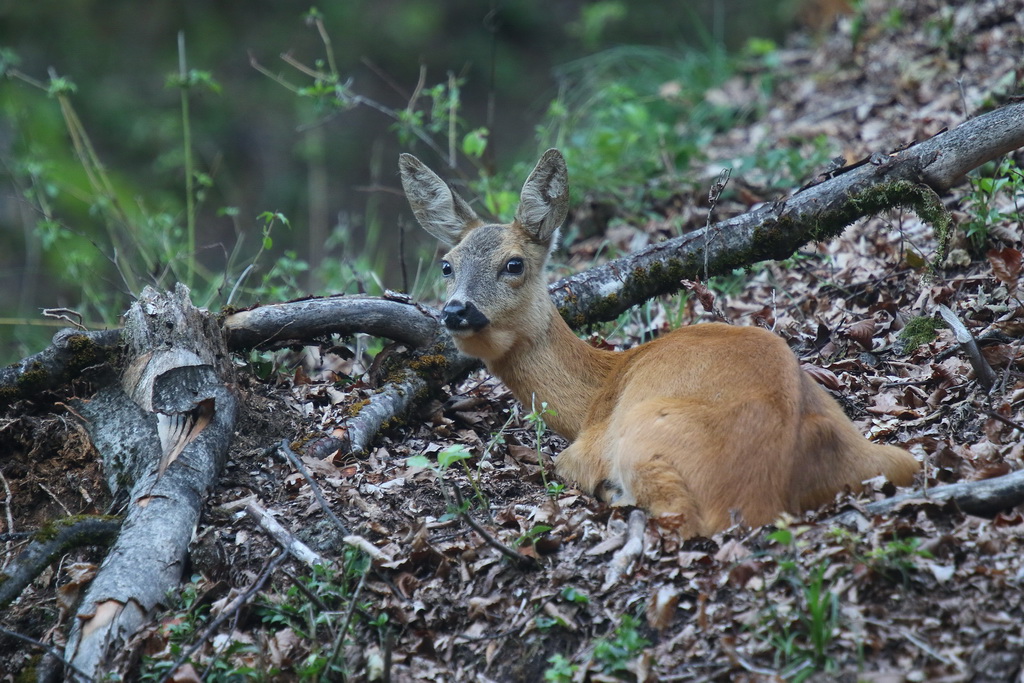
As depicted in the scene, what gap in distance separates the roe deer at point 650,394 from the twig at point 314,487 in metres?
1.19

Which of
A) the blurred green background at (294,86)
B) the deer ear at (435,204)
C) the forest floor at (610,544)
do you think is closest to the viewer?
the forest floor at (610,544)

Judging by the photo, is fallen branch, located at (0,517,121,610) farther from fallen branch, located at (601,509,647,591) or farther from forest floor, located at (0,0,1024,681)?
fallen branch, located at (601,509,647,591)

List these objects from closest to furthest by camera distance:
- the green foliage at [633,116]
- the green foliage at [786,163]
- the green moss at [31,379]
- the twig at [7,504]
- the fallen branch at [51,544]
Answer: the fallen branch at [51,544], the twig at [7,504], the green moss at [31,379], the green foliage at [786,163], the green foliage at [633,116]

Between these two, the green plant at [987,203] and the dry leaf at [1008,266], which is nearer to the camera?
the dry leaf at [1008,266]

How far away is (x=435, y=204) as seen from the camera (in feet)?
20.9

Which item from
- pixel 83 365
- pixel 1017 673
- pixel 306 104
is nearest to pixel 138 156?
pixel 306 104

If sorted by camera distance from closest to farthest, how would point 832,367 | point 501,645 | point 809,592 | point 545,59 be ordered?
1. point 809,592
2. point 501,645
3. point 832,367
4. point 545,59

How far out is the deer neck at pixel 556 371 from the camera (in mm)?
5707

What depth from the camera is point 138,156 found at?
15.4m

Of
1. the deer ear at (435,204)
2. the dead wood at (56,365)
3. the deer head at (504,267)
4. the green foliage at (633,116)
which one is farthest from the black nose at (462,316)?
the green foliage at (633,116)

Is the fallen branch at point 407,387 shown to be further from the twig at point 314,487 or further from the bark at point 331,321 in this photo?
the twig at point 314,487

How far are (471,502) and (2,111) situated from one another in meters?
9.95

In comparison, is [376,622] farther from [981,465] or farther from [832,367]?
[832,367]

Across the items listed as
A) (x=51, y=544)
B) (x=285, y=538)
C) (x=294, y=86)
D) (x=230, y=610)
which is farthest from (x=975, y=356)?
(x=294, y=86)
